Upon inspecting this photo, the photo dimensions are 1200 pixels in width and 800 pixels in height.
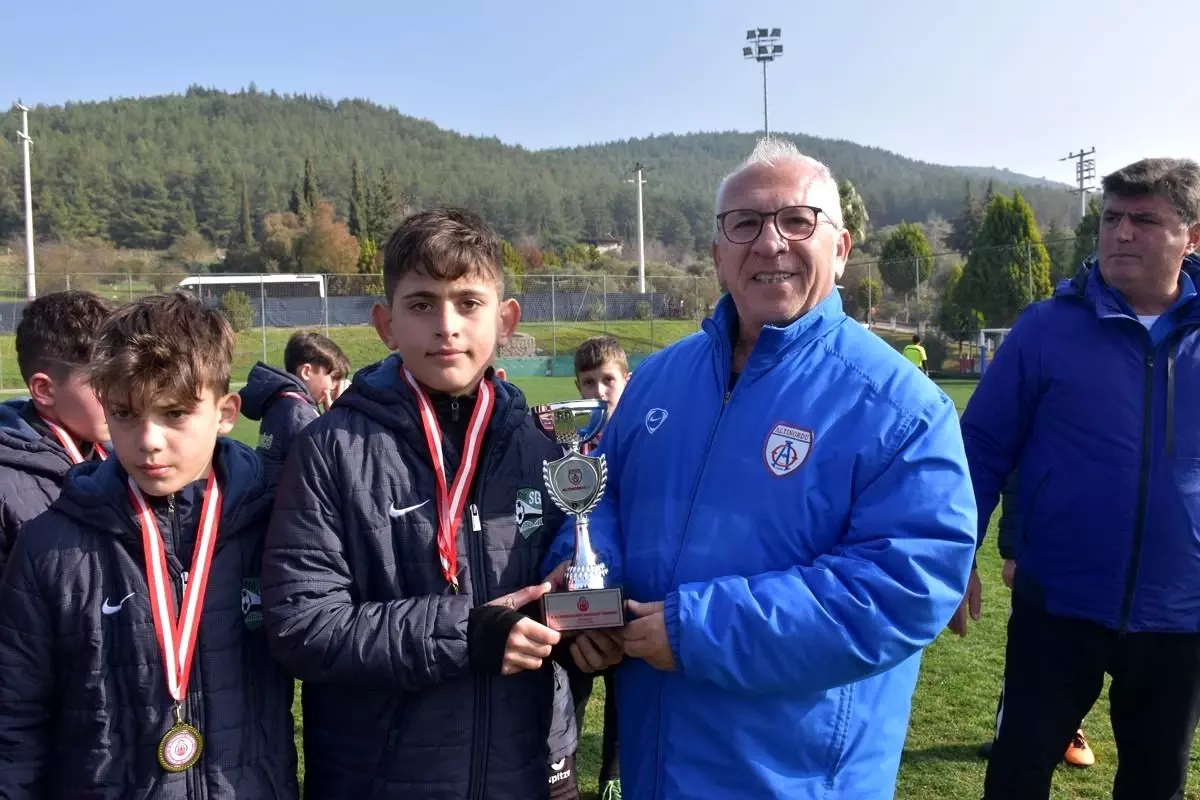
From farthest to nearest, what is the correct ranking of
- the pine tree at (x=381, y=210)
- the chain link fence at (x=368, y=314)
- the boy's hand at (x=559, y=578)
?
1. the pine tree at (x=381, y=210)
2. the chain link fence at (x=368, y=314)
3. the boy's hand at (x=559, y=578)

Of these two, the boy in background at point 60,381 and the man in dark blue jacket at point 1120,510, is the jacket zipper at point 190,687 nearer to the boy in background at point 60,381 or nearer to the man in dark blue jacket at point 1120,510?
the boy in background at point 60,381

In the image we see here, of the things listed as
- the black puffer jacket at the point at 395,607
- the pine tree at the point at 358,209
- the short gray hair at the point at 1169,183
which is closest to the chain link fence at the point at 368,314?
the short gray hair at the point at 1169,183

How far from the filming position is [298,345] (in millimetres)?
6457

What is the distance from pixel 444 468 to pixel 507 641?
1.50 ft

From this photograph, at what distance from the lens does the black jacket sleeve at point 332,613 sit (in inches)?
74.4

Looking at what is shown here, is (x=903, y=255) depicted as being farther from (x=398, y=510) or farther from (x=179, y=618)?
(x=179, y=618)

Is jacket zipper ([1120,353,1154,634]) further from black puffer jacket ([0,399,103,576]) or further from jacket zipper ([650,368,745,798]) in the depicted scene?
black puffer jacket ([0,399,103,576])

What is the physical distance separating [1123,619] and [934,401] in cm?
154

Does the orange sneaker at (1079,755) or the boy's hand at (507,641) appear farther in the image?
the orange sneaker at (1079,755)

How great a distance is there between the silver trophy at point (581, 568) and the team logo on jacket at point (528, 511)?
0.06 metres

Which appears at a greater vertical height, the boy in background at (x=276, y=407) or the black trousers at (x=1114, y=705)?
the boy in background at (x=276, y=407)

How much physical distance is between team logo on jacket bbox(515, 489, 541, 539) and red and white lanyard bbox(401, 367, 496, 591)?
136 millimetres

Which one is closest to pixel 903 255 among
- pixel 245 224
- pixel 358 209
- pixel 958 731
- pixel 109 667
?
pixel 358 209

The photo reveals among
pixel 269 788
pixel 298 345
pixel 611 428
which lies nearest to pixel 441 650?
pixel 269 788
